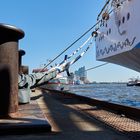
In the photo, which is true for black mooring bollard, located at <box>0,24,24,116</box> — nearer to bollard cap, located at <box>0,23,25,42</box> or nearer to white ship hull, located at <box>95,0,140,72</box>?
bollard cap, located at <box>0,23,25,42</box>

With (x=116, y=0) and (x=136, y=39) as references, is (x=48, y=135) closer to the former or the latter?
(x=136, y=39)

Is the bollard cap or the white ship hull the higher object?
the white ship hull

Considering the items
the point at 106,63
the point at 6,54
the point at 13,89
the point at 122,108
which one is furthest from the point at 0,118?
the point at 106,63

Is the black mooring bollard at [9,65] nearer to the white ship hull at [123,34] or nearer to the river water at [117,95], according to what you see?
the white ship hull at [123,34]

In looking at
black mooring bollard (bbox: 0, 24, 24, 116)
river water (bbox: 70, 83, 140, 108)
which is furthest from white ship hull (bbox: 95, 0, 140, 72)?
black mooring bollard (bbox: 0, 24, 24, 116)

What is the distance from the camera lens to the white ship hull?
50.0ft

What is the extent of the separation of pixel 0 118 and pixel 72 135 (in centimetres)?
159

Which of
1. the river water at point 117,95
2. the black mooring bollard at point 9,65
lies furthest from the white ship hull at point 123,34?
the black mooring bollard at point 9,65

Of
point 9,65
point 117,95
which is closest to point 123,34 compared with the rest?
point 9,65

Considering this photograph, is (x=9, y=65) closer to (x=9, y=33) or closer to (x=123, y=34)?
(x=9, y=33)

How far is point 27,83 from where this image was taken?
1136cm

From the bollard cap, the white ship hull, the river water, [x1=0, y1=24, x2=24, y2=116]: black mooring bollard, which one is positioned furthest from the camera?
the river water

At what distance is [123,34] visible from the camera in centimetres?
1669

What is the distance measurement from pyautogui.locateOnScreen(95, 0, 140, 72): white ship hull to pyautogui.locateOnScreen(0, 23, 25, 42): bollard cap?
26.1ft
